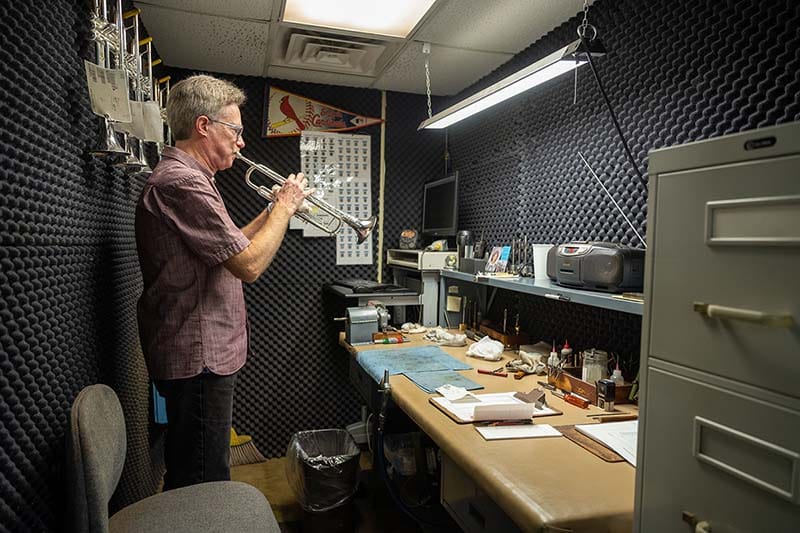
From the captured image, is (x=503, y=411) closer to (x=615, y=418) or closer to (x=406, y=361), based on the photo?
(x=615, y=418)

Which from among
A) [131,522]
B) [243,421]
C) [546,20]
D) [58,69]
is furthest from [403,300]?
[58,69]

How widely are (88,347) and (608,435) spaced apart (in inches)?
64.3

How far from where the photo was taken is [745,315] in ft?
2.52

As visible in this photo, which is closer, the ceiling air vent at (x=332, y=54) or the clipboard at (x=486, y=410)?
the clipboard at (x=486, y=410)

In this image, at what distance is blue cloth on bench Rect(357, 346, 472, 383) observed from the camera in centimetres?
222

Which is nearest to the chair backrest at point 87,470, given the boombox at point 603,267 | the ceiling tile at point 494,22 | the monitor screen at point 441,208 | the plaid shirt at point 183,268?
the plaid shirt at point 183,268

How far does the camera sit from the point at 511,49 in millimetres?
2771

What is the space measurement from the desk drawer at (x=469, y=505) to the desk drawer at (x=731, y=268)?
73 cm

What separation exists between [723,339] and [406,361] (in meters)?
1.64

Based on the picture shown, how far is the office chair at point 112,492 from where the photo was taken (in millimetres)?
1088

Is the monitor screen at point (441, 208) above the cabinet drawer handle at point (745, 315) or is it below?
above

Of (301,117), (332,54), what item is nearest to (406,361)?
(332,54)

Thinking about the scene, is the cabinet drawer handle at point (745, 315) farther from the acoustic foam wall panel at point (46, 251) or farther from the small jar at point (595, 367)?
the acoustic foam wall panel at point (46, 251)

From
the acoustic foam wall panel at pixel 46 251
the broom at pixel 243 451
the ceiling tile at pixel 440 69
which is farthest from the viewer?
the broom at pixel 243 451
